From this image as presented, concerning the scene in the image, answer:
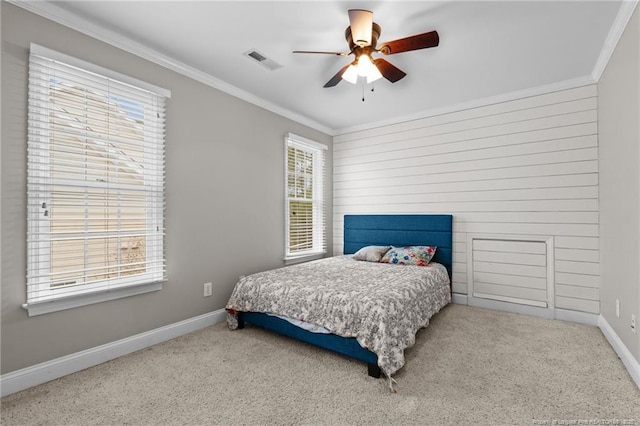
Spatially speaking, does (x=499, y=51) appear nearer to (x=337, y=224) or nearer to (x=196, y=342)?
(x=337, y=224)

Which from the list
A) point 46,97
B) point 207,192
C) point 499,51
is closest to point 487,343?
point 499,51

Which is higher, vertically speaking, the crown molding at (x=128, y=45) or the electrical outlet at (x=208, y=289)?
the crown molding at (x=128, y=45)

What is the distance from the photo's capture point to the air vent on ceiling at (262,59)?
271 centimetres

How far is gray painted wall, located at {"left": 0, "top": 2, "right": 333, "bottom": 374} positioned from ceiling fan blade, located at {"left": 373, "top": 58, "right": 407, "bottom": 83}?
1.75 meters

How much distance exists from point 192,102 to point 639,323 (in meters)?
4.00

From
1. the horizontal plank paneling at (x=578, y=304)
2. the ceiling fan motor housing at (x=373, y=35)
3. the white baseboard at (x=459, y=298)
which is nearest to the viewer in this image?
the ceiling fan motor housing at (x=373, y=35)

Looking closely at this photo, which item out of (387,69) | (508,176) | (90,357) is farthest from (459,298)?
(90,357)

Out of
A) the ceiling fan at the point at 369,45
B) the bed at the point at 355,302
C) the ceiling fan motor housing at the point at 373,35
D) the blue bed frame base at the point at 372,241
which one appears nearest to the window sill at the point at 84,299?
the bed at the point at 355,302

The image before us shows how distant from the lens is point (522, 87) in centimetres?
343

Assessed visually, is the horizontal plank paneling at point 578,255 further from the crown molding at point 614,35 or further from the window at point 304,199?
the window at point 304,199

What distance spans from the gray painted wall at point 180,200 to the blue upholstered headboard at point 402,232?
4.05 feet

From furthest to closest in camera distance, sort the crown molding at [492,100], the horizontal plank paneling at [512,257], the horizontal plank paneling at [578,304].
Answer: the horizontal plank paneling at [512,257], the crown molding at [492,100], the horizontal plank paneling at [578,304]

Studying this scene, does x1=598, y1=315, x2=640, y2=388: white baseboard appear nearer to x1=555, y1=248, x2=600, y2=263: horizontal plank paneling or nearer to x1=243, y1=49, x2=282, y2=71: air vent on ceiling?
x1=555, y1=248, x2=600, y2=263: horizontal plank paneling

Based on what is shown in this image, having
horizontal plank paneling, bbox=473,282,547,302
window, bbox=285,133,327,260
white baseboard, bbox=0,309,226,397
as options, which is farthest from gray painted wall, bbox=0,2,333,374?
horizontal plank paneling, bbox=473,282,547,302
